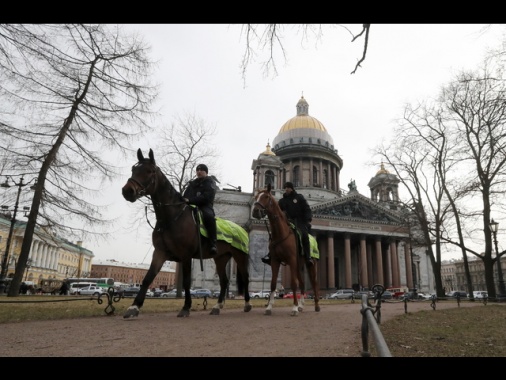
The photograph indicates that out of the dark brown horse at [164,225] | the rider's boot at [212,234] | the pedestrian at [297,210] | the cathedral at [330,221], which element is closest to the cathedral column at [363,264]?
the cathedral at [330,221]

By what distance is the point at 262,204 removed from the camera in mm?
8953

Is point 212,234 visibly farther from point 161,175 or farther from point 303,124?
point 303,124

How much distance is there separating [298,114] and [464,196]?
53.2m

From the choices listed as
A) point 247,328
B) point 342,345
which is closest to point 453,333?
point 342,345

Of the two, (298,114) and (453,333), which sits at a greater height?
(298,114)

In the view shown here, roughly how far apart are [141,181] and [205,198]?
1984 millimetres

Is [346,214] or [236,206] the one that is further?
[236,206]

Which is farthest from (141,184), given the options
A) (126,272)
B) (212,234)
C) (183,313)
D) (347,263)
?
(126,272)

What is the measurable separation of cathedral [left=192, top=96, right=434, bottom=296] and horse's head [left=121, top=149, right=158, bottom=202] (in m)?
39.8

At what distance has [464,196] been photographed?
24.4 meters

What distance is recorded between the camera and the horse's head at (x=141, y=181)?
21.0 ft

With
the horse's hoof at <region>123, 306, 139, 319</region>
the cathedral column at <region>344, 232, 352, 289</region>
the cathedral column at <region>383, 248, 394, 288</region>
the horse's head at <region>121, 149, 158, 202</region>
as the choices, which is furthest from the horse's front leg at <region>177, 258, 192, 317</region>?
the cathedral column at <region>383, 248, 394, 288</region>

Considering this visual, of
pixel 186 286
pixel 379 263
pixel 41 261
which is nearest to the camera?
pixel 186 286

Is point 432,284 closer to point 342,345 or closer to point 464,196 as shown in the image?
point 464,196
